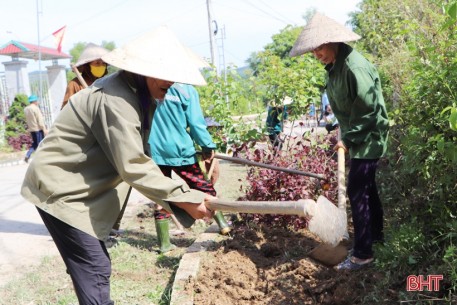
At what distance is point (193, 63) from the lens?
241 cm

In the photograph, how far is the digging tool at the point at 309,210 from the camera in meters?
2.41

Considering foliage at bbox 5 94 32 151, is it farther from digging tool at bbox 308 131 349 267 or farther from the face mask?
digging tool at bbox 308 131 349 267

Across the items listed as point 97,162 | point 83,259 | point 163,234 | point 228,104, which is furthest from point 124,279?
point 228,104

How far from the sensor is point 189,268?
3.55 meters

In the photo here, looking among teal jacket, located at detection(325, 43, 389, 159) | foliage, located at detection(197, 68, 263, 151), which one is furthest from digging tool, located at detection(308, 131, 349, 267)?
foliage, located at detection(197, 68, 263, 151)

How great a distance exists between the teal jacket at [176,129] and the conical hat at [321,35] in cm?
108

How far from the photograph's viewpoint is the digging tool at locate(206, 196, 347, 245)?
7.89 feet

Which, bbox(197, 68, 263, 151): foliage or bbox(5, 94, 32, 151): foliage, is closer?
bbox(197, 68, 263, 151): foliage

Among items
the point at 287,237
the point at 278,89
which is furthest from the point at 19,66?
the point at 287,237

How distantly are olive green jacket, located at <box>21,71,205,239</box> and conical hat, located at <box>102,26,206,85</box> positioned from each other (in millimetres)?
98

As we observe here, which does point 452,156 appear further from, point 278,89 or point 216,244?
point 278,89

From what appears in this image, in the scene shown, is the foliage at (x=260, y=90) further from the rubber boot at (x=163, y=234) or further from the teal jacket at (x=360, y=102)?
the rubber boot at (x=163, y=234)

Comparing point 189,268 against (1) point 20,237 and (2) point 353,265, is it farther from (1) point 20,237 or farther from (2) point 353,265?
(1) point 20,237

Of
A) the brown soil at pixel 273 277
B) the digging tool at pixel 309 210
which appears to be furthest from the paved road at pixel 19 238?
the digging tool at pixel 309 210
